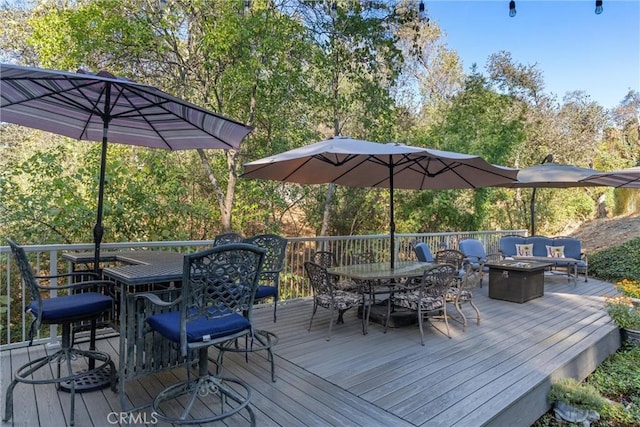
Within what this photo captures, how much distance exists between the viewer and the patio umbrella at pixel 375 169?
13.7ft

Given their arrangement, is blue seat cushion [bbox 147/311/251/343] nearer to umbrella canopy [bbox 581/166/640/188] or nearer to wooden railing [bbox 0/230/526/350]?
wooden railing [bbox 0/230/526/350]

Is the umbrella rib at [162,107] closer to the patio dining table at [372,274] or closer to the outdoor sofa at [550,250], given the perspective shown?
→ the patio dining table at [372,274]

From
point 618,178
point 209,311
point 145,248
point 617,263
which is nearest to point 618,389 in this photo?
point 209,311

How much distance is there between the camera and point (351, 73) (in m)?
9.09

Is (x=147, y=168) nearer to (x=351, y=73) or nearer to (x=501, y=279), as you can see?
(x=351, y=73)

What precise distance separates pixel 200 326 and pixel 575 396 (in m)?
3.12

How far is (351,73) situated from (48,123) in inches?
271

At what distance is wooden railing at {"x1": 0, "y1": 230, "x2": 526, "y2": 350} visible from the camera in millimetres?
3666

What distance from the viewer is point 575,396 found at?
124 inches

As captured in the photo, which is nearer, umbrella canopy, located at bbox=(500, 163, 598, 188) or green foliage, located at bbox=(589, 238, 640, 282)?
umbrella canopy, located at bbox=(500, 163, 598, 188)

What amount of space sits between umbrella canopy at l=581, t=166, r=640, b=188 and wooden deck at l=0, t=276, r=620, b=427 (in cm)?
331

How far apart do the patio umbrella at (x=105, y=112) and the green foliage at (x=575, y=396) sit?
11.9 feet

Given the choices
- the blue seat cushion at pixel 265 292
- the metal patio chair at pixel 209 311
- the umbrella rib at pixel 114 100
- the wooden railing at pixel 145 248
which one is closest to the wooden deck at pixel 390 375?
the metal patio chair at pixel 209 311

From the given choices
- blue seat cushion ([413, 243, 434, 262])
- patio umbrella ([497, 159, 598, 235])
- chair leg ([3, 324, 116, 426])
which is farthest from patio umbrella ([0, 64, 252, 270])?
patio umbrella ([497, 159, 598, 235])
